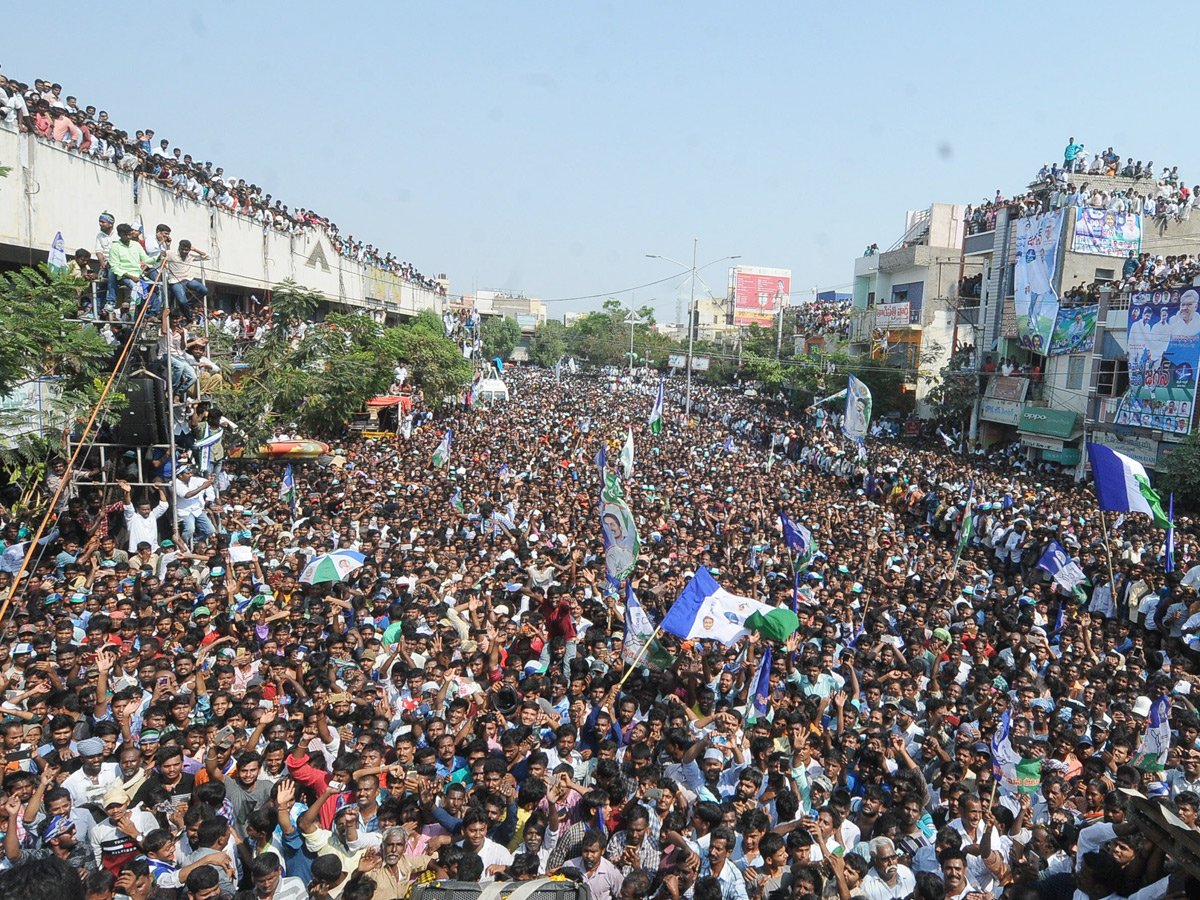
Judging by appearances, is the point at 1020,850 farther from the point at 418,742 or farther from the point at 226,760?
the point at 226,760

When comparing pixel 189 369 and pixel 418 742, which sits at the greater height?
pixel 189 369

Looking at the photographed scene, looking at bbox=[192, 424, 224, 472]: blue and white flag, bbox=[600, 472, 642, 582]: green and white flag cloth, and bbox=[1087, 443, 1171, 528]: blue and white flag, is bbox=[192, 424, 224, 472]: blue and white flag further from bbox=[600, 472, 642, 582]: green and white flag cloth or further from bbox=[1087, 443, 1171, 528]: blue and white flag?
bbox=[1087, 443, 1171, 528]: blue and white flag

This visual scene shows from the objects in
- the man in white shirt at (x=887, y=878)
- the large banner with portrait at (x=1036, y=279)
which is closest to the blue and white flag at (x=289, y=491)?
the man in white shirt at (x=887, y=878)

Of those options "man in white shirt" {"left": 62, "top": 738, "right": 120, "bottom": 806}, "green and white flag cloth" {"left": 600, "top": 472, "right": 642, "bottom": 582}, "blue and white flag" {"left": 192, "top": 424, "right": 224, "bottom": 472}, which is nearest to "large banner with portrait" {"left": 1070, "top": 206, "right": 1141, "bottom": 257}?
"green and white flag cloth" {"left": 600, "top": 472, "right": 642, "bottom": 582}

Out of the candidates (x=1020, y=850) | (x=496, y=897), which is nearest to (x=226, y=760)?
(x=496, y=897)

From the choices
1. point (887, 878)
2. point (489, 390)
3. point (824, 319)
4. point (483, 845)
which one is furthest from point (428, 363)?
point (824, 319)

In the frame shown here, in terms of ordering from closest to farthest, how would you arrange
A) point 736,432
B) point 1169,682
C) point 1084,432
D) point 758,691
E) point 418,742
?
1. point 418,742
2. point 758,691
3. point 1169,682
4. point 1084,432
5. point 736,432

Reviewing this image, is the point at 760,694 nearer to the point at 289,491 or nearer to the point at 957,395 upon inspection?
the point at 289,491
